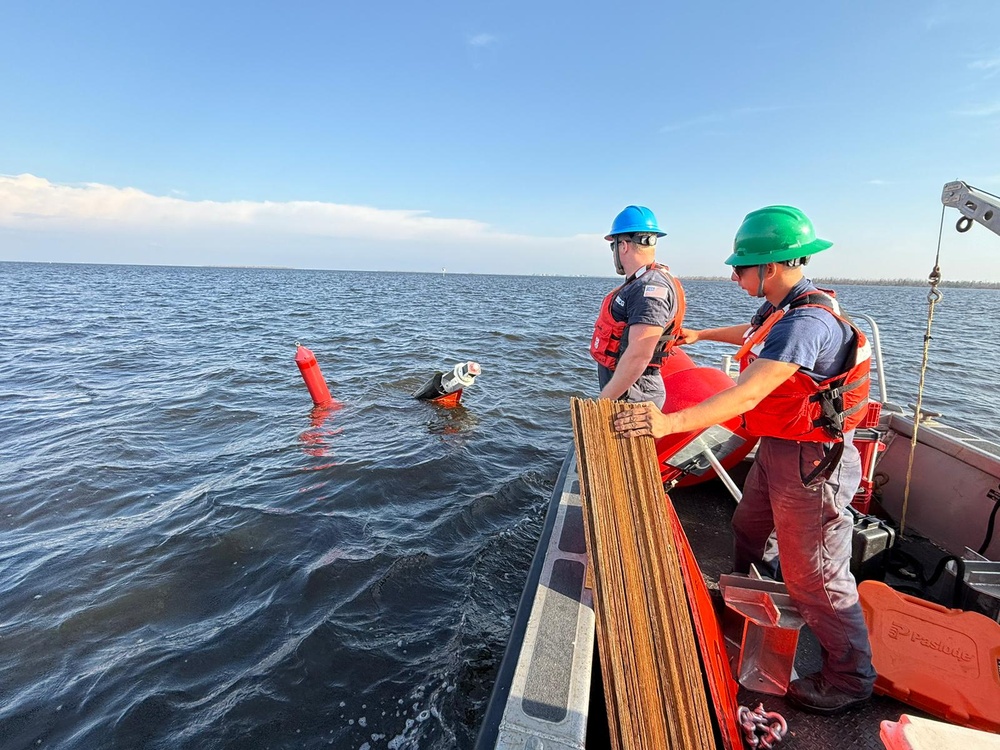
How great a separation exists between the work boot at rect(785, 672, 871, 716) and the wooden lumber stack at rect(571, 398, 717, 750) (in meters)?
0.84

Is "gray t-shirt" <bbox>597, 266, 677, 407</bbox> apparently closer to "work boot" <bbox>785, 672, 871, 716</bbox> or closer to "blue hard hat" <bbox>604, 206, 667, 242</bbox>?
"blue hard hat" <bbox>604, 206, 667, 242</bbox>

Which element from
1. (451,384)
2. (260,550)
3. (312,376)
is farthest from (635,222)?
(312,376)

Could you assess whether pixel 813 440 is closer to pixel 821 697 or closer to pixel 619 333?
pixel 821 697

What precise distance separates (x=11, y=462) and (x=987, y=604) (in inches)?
407

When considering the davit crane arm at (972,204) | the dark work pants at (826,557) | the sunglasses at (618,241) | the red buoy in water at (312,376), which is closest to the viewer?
the dark work pants at (826,557)

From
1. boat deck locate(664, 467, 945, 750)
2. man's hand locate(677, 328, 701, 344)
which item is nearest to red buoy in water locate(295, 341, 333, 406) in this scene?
boat deck locate(664, 467, 945, 750)

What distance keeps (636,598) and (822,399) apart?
126 centimetres

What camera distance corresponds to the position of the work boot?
2.27 m

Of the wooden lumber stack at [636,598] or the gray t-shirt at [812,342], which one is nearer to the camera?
the wooden lumber stack at [636,598]

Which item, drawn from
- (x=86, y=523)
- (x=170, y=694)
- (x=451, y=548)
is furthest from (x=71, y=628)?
(x=451, y=548)

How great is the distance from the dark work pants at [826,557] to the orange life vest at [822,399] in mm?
115

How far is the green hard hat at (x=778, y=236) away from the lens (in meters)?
2.20

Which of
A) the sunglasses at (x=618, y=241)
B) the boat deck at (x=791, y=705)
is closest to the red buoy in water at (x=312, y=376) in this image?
the sunglasses at (x=618, y=241)

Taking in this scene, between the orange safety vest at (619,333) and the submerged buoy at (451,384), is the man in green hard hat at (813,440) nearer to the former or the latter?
the orange safety vest at (619,333)
